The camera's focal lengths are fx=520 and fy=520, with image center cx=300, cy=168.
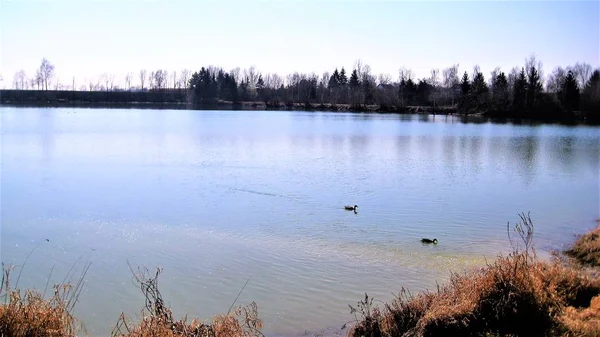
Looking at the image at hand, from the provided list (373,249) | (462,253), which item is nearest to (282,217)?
(373,249)

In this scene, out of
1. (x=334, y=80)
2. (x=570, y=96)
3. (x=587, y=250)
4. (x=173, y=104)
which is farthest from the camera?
(x=173, y=104)

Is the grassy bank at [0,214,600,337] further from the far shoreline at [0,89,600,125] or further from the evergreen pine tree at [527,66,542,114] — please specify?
the evergreen pine tree at [527,66,542,114]

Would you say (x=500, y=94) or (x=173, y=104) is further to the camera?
(x=173, y=104)

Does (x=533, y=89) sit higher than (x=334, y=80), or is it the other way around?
(x=334, y=80)

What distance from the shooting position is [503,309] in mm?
5492

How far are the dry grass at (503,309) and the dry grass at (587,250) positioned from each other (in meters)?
3.34

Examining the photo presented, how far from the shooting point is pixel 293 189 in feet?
53.5

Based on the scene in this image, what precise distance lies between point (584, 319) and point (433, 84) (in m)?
94.2

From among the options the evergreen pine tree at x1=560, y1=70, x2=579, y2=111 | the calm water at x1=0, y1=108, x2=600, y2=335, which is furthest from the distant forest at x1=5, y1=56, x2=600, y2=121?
the calm water at x1=0, y1=108, x2=600, y2=335

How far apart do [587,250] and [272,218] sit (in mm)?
6784

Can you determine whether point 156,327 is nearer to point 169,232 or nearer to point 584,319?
point 584,319

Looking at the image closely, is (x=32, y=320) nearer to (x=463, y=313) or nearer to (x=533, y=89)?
(x=463, y=313)

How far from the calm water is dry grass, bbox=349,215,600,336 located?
1407 millimetres

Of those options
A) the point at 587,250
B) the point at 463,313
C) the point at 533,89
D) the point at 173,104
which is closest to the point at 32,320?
the point at 463,313
